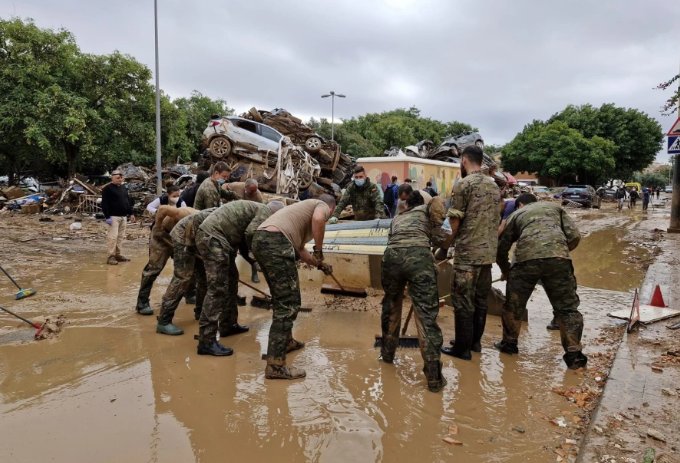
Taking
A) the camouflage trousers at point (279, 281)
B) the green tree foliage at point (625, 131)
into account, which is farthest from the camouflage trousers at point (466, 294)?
the green tree foliage at point (625, 131)

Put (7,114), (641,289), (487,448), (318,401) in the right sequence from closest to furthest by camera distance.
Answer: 1. (487,448)
2. (318,401)
3. (641,289)
4. (7,114)

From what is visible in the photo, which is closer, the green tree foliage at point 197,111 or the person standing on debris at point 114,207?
the person standing on debris at point 114,207

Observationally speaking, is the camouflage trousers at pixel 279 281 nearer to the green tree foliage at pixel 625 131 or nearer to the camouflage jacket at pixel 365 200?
the camouflage jacket at pixel 365 200

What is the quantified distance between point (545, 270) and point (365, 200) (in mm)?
3776

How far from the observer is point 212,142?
14742 mm

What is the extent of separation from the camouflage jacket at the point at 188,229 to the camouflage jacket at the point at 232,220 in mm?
331

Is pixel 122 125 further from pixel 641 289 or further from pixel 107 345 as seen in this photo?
pixel 641 289

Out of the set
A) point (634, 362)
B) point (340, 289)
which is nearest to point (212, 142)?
point (340, 289)

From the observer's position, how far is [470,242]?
3906 mm

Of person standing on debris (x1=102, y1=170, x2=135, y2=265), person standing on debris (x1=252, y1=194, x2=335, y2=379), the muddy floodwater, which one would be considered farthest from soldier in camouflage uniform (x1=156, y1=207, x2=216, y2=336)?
person standing on debris (x1=102, y1=170, x2=135, y2=265)

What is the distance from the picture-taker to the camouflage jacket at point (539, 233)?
3758mm

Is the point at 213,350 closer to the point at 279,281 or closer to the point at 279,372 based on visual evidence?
the point at 279,372

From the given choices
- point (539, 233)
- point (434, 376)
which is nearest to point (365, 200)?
point (539, 233)

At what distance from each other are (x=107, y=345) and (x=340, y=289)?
282 cm
